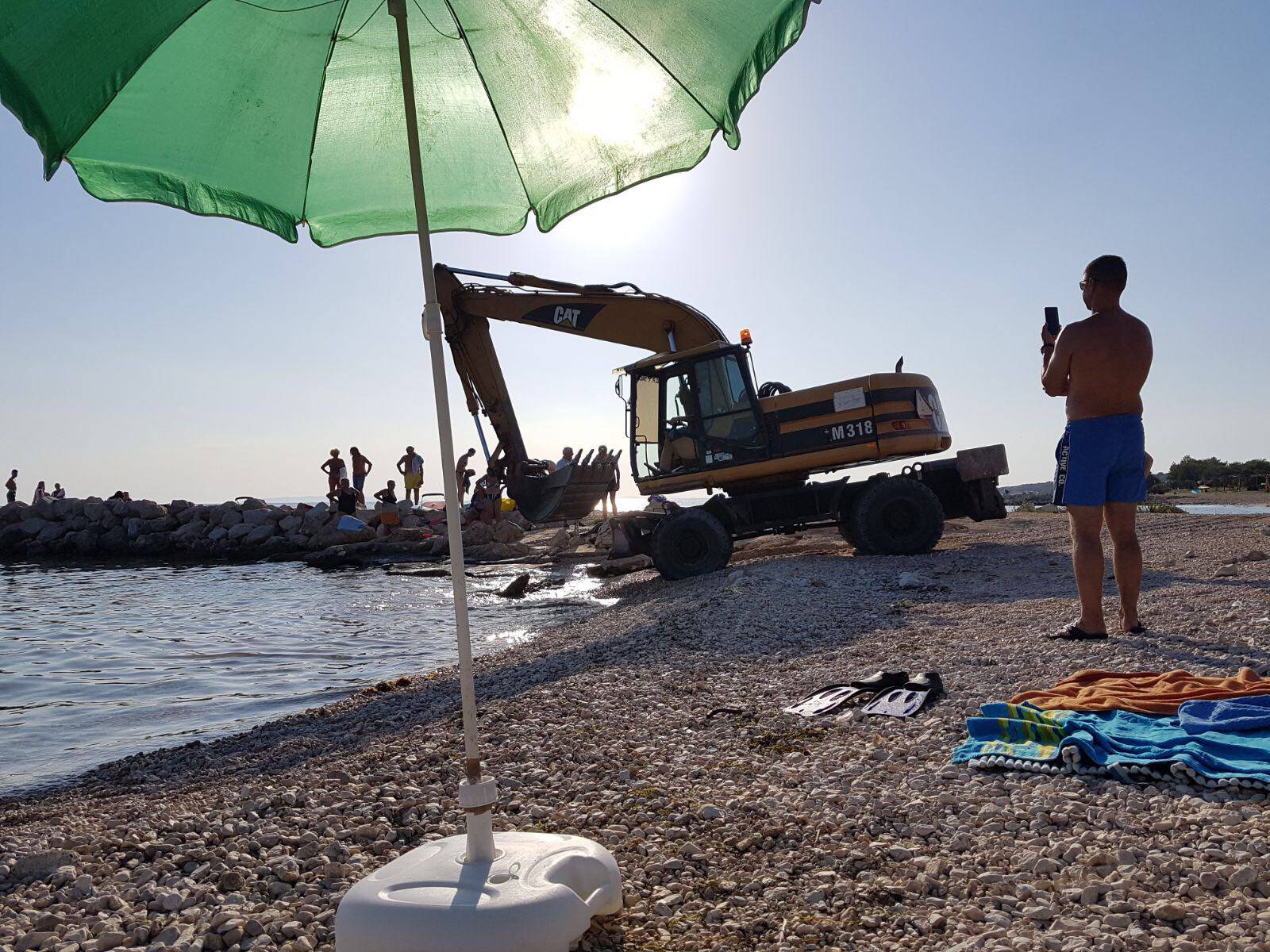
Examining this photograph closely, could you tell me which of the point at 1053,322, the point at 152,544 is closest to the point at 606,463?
the point at 1053,322

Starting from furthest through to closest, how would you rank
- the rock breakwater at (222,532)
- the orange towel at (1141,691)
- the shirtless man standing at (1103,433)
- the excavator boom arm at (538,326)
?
the rock breakwater at (222,532) < the excavator boom arm at (538,326) < the shirtless man standing at (1103,433) < the orange towel at (1141,691)

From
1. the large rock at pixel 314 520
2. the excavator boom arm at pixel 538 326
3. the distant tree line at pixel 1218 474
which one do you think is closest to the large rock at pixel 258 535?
the large rock at pixel 314 520

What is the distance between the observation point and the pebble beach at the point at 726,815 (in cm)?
203

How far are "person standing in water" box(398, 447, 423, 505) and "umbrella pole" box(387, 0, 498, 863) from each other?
66.4 feet

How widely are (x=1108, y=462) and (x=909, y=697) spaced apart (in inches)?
74.3

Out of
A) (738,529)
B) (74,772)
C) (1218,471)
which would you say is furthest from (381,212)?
(1218,471)

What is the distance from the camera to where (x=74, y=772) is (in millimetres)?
4699

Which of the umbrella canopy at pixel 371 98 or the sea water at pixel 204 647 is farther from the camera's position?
the sea water at pixel 204 647

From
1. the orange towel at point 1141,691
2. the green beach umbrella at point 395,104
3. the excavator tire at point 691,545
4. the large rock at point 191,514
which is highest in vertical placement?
the green beach umbrella at point 395,104

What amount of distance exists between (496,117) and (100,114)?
123 centimetres

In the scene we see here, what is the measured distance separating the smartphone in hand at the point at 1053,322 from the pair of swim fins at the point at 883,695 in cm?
241

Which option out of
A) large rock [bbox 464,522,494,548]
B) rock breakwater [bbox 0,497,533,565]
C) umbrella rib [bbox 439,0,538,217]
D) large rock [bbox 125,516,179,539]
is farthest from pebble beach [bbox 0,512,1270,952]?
large rock [bbox 125,516,179,539]

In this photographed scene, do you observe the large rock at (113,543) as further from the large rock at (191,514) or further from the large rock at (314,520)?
the large rock at (314,520)

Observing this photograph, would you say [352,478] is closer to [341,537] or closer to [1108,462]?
[341,537]
